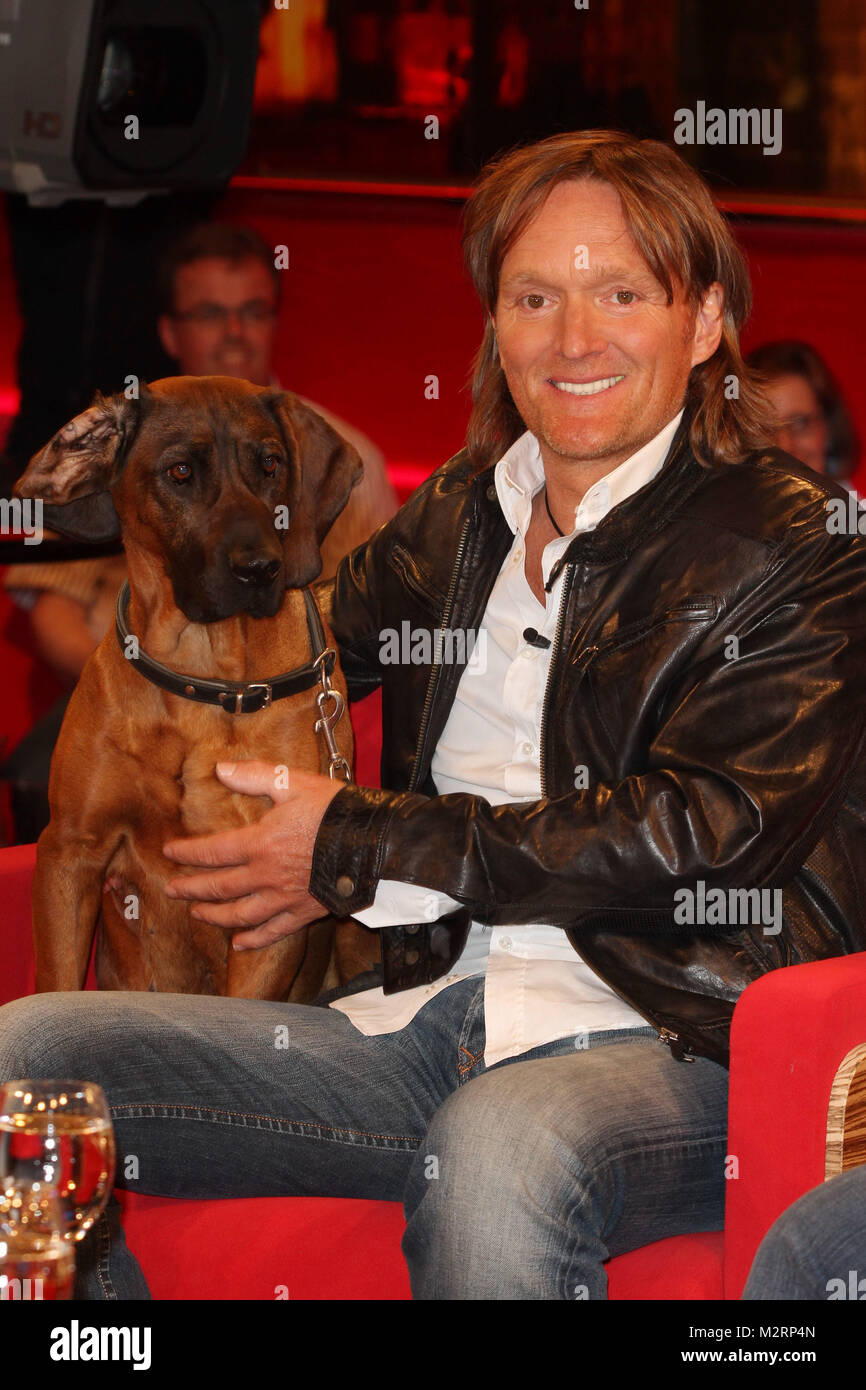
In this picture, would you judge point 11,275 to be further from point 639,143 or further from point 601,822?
point 601,822

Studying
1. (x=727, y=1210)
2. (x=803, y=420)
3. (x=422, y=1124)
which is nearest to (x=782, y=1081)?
(x=727, y=1210)

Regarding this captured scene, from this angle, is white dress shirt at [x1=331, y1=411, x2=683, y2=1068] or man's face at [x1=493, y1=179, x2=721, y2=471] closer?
white dress shirt at [x1=331, y1=411, x2=683, y2=1068]

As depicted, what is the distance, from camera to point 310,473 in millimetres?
2170

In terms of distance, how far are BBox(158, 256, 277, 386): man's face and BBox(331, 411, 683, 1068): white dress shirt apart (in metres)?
2.28

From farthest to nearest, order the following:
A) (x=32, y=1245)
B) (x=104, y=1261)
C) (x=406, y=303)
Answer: (x=406, y=303) → (x=104, y=1261) → (x=32, y=1245)

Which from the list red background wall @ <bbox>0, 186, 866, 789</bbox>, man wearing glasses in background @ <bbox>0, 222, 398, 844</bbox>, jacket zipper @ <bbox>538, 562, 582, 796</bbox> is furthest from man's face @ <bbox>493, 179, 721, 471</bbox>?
red background wall @ <bbox>0, 186, 866, 789</bbox>

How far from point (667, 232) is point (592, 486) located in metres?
0.29

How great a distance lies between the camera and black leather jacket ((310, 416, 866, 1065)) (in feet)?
5.11

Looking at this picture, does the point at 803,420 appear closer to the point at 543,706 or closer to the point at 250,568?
the point at 250,568

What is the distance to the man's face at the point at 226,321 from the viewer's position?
4.12 meters

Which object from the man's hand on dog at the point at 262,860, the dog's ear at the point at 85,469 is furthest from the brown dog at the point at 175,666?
the man's hand on dog at the point at 262,860

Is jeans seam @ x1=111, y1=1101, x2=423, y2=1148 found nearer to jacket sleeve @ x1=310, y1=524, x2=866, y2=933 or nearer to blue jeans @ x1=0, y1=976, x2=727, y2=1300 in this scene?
blue jeans @ x1=0, y1=976, x2=727, y2=1300

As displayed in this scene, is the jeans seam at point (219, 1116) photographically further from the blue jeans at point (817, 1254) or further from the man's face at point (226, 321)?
the man's face at point (226, 321)

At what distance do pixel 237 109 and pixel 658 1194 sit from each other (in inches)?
134
